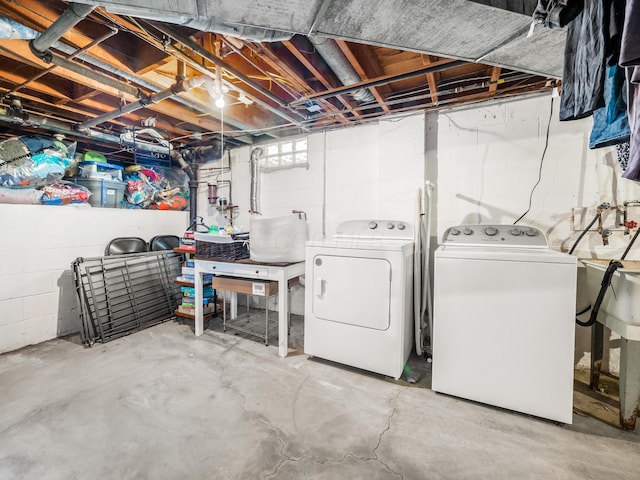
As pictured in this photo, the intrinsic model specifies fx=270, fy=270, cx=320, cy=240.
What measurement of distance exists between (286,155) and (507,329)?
119 inches

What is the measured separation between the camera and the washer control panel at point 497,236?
2131mm

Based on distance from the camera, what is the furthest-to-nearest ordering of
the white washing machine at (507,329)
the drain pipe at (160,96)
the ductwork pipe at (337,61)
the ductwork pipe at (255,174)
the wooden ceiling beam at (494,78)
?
the ductwork pipe at (255,174) → the drain pipe at (160,96) → the wooden ceiling beam at (494,78) → the ductwork pipe at (337,61) → the white washing machine at (507,329)

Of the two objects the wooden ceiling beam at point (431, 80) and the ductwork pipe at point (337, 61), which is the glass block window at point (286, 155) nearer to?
the ductwork pipe at point (337, 61)

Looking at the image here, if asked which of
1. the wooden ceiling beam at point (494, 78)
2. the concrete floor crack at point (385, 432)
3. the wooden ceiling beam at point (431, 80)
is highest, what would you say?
the wooden ceiling beam at point (431, 80)

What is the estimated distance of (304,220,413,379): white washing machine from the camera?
6.95ft

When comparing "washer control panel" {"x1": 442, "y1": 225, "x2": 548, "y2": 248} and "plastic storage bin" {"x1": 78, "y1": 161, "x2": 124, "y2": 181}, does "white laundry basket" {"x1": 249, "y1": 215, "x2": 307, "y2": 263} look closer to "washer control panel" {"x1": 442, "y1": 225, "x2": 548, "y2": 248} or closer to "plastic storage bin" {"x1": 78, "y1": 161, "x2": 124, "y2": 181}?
"washer control panel" {"x1": 442, "y1": 225, "x2": 548, "y2": 248}

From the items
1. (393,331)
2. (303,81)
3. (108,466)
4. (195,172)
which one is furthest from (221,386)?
(195,172)

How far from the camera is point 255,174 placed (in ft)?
12.4

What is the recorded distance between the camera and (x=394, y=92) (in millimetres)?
2625

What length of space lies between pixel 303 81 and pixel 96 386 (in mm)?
2902

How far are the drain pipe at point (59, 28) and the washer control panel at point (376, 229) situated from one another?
2.41m

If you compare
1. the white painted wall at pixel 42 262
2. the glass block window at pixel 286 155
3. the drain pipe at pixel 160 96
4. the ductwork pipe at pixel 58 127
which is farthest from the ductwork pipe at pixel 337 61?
the white painted wall at pixel 42 262

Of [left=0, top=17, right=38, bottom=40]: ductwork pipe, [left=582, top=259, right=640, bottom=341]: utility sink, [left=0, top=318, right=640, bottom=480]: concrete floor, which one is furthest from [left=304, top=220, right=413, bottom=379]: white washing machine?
[left=0, top=17, right=38, bottom=40]: ductwork pipe

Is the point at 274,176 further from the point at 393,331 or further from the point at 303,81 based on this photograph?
the point at 393,331
